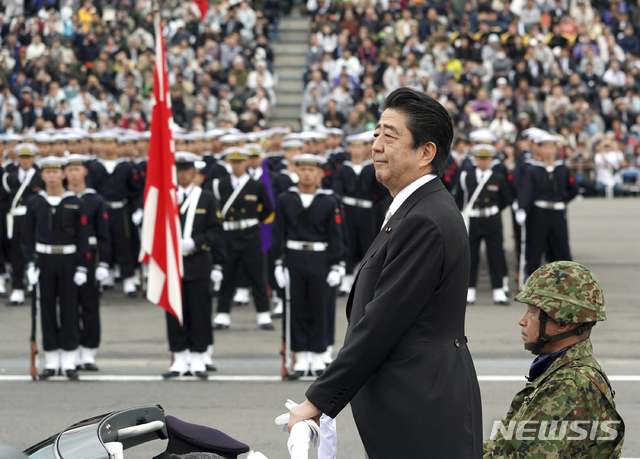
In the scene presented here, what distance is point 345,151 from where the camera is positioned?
1788 cm

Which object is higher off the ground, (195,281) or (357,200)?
(195,281)

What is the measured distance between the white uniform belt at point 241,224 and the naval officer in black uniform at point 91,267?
8.16 feet

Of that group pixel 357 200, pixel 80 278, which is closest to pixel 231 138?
pixel 357 200

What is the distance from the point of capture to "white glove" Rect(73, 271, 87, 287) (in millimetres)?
9695

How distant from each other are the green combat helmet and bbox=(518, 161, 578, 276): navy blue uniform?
425 inches

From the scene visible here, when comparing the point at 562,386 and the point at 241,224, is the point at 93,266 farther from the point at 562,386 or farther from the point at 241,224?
the point at 562,386

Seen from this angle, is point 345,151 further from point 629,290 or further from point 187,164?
point 187,164

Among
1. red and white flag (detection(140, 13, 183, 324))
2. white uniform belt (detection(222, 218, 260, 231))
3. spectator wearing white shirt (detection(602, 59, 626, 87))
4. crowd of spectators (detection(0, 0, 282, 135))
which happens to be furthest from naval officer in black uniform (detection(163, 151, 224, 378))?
spectator wearing white shirt (detection(602, 59, 626, 87))

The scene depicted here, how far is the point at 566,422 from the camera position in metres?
3.29

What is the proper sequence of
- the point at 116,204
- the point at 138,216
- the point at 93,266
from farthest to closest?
the point at 116,204 < the point at 138,216 < the point at 93,266

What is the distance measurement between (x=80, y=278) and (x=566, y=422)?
281 inches

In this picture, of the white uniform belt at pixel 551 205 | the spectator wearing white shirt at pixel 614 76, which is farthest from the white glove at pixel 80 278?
the spectator wearing white shirt at pixel 614 76

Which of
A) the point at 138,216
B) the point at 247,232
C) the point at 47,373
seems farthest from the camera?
the point at 138,216

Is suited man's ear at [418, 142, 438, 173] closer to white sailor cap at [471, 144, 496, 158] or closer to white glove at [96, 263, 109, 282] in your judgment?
white glove at [96, 263, 109, 282]
